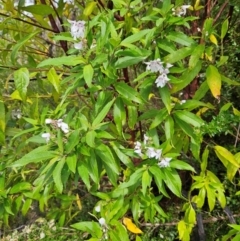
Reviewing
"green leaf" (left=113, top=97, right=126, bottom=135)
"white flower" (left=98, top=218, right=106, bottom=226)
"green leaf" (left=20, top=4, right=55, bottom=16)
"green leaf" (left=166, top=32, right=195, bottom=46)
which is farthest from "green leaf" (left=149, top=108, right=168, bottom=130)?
"green leaf" (left=20, top=4, right=55, bottom=16)

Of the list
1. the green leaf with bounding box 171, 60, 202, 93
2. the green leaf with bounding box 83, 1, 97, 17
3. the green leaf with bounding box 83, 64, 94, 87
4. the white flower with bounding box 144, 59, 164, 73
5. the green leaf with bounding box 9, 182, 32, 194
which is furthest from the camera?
the green leaf with bounding box 9, 182, 32, 194

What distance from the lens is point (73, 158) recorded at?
1.20 metres

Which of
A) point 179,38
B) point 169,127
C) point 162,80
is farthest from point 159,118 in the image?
point 179,38

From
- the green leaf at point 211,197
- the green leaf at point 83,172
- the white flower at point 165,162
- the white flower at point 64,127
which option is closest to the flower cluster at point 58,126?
the white flower at point 64,127

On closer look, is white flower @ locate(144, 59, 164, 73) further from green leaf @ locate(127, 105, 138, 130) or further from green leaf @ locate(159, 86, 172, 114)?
green leaf @ locate(127, 105, 138, 130)

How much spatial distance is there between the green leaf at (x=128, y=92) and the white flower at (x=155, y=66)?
8 cm

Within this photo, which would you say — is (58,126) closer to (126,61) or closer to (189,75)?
(126,61)

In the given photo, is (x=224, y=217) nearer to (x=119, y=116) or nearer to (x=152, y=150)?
(x=152, y=150)

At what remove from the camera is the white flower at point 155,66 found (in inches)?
49.5

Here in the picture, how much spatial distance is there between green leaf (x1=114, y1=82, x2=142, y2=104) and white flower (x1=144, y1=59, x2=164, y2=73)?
0.27ft

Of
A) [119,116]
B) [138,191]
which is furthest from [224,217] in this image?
[119,116]

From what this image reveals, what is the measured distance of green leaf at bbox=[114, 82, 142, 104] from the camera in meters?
1.26

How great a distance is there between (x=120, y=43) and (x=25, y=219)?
6.38ft

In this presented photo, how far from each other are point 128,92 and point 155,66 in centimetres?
11
